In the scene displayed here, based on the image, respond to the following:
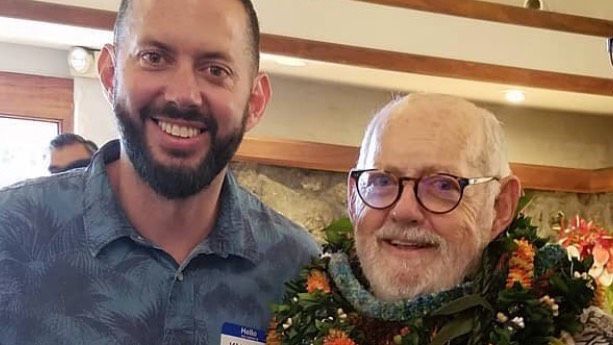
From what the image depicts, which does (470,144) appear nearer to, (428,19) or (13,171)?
(428,19)

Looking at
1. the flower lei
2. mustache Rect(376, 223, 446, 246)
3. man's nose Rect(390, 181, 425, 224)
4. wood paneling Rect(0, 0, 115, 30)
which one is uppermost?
wood paneling Rect(0, 0, 115, 30)

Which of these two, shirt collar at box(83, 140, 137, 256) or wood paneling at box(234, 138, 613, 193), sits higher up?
wood paneling at box(234, 138, 613, 193)

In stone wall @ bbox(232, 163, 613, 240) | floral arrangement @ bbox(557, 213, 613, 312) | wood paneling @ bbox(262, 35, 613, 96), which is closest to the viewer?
floral arrangement @ bbox(557, 213, 613, 312)

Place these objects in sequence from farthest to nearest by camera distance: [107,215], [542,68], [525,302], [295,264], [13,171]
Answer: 1. [542,68]
2. [13,171]
3. [295,264]
4. [107,215]
5. [525,302]

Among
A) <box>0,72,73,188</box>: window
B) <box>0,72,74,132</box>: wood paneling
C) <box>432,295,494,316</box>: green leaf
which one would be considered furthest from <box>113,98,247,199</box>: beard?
<box>0,72,74,132</box>: wood paneling

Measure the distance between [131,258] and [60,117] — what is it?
276cm

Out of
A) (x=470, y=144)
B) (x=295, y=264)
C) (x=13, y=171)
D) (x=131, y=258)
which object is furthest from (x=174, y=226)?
(x=13, y=171)

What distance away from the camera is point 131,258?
5.13ft

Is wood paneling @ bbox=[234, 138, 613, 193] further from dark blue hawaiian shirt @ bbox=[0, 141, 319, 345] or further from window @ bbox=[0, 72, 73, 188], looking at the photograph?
dark blue hawaiian shirt @ bbox=[0, 141, 319, 345]

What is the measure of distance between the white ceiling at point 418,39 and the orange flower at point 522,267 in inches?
98.1

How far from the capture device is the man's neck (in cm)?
158

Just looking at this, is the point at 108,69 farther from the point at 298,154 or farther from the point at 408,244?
the point at 298,154

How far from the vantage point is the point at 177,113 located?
150cm

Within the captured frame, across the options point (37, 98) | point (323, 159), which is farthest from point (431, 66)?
point (37, 98)
